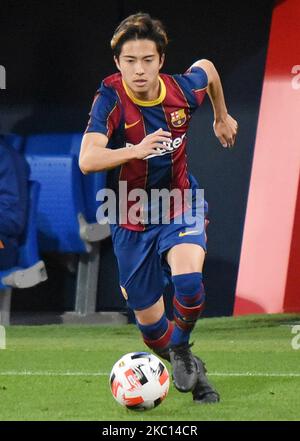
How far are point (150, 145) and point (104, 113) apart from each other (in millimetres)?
512

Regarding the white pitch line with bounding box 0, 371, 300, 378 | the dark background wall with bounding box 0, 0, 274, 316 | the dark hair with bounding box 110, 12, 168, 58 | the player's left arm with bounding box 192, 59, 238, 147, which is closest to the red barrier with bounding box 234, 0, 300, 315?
the dark background wall with bounding box 0, 0, 274, 316

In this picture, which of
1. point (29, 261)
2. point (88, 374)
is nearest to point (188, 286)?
point (88, 374)

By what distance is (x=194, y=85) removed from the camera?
298 inches

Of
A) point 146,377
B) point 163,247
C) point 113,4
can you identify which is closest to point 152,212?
point 163,247

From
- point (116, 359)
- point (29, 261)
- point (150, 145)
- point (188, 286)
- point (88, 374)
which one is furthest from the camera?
point (29, 261)

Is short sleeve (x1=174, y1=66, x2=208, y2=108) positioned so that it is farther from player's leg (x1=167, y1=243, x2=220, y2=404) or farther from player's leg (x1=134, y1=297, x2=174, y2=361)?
player's leg (x1=134, y1=297, x2=174, y2=361)

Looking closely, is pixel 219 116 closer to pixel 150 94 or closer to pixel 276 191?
pixel 150 94

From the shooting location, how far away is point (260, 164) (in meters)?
12.0

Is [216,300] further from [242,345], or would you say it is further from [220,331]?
[242,345]

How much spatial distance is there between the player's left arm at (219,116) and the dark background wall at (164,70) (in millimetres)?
4859

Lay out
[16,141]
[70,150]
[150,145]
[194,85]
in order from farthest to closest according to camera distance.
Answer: [16,141] → [70,150] → [194,85] → [150,145]

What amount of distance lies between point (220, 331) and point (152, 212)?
13.5 feet

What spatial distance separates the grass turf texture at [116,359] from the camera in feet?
21.6

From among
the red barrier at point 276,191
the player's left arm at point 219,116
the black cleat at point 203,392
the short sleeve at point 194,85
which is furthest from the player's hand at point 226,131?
the red barrier at point 276,191
